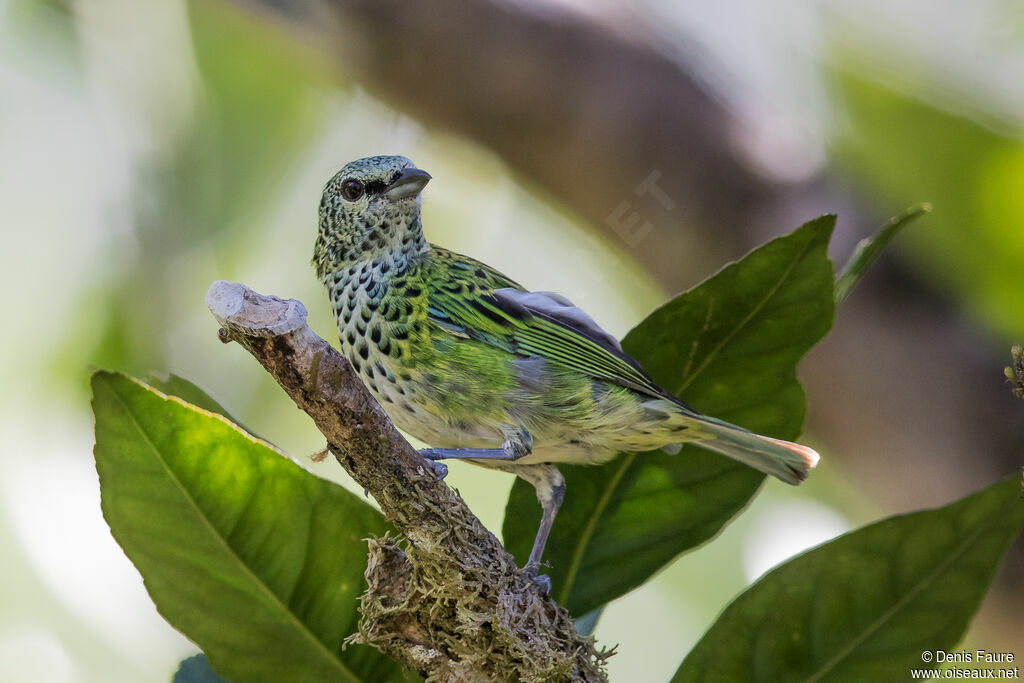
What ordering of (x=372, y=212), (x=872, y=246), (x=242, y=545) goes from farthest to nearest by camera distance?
(x=372, y=212)
(x=872, y=246)
(x=242, y=545)

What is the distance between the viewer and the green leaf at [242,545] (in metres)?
2.13

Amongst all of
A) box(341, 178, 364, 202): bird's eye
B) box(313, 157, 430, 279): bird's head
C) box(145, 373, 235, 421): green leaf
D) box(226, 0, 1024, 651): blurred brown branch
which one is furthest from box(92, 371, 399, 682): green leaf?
box(226, 0, 1024, 651): blurred brown branch

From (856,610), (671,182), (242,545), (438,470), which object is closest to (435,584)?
(438,470)

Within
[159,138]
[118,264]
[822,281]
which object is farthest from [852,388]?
[159,138]

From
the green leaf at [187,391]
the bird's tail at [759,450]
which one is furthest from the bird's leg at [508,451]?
the green leaf at [187,391]

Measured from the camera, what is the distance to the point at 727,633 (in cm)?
231

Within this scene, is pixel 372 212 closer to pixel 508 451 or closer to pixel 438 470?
pixel 508 451

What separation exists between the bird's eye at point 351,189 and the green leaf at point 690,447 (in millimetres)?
853

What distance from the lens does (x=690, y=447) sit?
8.72ft

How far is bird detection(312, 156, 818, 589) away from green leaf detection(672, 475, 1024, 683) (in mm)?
247

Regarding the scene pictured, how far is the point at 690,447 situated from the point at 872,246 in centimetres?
69

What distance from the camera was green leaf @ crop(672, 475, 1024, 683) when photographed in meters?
2.30

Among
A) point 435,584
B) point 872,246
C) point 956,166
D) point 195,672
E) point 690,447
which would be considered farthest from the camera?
point 956,166

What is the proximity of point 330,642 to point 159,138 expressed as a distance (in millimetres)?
4188
